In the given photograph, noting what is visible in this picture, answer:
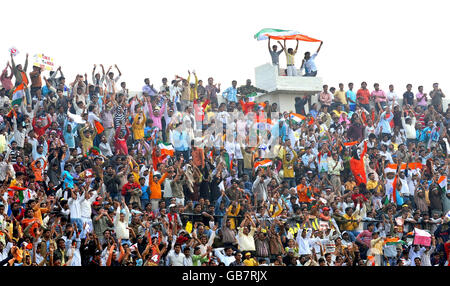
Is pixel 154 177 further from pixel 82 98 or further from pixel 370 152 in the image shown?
pixel 370 152

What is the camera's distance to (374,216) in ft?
72.9

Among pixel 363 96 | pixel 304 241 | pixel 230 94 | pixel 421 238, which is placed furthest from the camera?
pixel 363 96

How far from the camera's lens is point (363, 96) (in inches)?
1070

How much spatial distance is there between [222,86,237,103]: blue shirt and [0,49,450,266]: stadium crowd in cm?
3

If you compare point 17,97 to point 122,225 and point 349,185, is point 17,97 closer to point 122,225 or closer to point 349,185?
point 122,225

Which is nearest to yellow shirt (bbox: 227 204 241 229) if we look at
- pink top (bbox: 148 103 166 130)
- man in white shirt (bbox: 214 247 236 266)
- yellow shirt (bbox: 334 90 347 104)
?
man in white shirt (bbox: 214 247 236 266)

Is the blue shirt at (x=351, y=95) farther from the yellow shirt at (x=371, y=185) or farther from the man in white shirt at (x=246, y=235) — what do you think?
the man in white shirt at (x=246, y=235)

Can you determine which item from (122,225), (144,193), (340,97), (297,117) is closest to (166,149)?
(144,193)

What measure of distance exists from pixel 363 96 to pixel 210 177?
23.4 feet

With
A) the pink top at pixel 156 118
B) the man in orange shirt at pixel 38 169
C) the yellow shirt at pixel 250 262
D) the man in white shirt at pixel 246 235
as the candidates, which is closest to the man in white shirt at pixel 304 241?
the man in white shirt at pixel 246 235

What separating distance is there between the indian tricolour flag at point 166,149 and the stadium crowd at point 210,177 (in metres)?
0.05

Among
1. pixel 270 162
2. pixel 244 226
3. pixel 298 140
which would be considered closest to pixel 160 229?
pixel 244 226

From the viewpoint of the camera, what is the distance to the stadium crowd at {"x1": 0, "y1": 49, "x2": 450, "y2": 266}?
1884 centimetres
